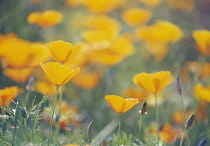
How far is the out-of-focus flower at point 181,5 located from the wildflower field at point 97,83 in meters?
0.36

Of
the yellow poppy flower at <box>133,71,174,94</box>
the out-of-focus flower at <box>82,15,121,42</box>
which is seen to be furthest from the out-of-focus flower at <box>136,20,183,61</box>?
the yellow poppy flower at <box>133,71,174,94</box>

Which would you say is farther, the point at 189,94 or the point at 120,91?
the point at 120,91

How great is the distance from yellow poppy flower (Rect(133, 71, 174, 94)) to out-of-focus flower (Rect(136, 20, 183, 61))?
95cm

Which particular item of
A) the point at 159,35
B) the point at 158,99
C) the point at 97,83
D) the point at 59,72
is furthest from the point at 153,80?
the point at 97,83

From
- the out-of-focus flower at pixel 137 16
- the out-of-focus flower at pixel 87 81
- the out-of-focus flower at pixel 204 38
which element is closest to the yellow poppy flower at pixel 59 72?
the out-of-focus flower at pixel 204 38

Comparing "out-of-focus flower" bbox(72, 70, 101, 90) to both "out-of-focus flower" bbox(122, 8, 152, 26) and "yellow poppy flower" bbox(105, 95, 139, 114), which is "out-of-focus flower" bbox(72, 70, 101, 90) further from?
"yellow poppy flower" bbox(105, 95, 139, 114)

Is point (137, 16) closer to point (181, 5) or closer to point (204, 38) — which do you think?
point (204, 38)

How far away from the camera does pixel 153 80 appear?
1.41m

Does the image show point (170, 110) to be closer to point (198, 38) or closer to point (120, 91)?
point (120, 91)

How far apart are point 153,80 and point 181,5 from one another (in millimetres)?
3578

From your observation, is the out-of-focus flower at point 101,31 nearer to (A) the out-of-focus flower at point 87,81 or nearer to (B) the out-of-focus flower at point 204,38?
(A) the out-of-focus flower at point 87,81

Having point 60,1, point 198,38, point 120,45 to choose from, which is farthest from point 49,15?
point 60,1

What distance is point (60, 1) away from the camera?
4195 millimetres

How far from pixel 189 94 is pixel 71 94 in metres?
0.99
